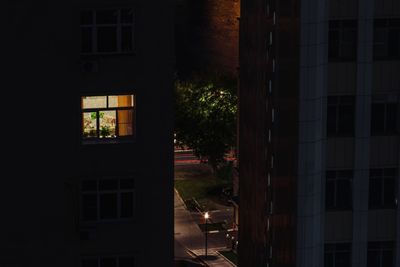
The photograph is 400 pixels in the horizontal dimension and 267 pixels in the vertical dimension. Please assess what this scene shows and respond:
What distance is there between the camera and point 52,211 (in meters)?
41.0

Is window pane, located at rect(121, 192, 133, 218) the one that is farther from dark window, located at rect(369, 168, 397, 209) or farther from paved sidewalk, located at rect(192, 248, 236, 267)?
paved sidewalk, located at rect(192, 248, 236, 267)

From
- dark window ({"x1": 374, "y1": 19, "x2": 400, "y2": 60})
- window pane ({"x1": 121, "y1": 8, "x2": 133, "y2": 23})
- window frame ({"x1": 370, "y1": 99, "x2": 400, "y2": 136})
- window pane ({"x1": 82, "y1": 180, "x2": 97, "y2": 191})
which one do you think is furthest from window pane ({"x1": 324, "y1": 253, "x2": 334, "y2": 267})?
window pane ({"x1": 121, "y1": 8, "x2": 133, "y2": 23})

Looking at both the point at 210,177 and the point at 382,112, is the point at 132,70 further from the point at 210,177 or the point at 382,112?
the point at 210,177

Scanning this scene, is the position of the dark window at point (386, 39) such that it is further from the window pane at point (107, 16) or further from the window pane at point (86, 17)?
the window pane at point (86, 17)

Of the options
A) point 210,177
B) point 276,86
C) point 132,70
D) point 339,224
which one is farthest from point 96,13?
point 210,177

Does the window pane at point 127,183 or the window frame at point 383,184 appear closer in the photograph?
the window pane at point 127,183

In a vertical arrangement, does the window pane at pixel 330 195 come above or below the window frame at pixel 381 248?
above

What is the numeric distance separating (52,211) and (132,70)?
564 cm

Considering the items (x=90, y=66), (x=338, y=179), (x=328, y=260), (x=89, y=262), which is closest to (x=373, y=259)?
(x=328, y=260)

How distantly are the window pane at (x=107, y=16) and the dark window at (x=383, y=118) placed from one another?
1472 cm

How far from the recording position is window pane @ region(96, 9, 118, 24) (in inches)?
1578

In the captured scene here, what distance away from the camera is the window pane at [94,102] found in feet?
134

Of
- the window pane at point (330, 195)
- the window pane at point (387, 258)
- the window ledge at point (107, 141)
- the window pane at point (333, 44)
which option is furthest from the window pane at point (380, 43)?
the window ledge at point (107, 141)

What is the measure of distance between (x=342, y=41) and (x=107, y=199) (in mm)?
14191
